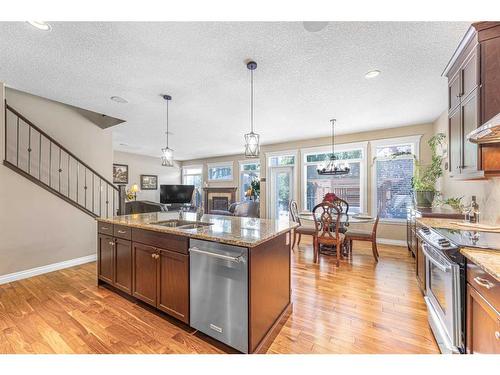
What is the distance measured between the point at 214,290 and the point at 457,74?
124 inches

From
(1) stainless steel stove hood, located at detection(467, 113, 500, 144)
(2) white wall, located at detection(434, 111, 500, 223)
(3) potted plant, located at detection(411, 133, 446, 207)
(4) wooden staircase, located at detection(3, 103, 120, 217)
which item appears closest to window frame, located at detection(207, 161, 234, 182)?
(4) wooden staircase, located at detection(3, 103, 120, 217)

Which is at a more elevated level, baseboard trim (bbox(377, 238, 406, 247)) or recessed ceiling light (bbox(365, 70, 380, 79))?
recessed ceiling light (bbox(365, 70, 380, 79))

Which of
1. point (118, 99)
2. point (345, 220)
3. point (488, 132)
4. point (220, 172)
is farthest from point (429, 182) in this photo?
point (220, 172)

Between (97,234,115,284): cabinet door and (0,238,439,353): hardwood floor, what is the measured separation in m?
0.20

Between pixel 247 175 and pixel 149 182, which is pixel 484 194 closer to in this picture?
pixel 247 175

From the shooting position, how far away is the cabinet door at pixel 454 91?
2.22m

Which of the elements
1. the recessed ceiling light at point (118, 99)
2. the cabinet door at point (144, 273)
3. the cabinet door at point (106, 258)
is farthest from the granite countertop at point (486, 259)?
the recessed ceiling light at point (118, 99)

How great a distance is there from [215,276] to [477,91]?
8.78 ft

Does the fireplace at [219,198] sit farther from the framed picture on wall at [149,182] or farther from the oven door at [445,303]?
the oven door at [445,303]

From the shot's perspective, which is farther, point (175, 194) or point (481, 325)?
point (175, 194)

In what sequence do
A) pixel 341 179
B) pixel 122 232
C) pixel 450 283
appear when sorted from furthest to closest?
1. pixel 341 179
2. pixel 122 232
3. pixel 450 283

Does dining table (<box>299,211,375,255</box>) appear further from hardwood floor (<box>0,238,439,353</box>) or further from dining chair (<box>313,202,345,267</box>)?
hardwood floor (<box>0,238,439,353</box>)

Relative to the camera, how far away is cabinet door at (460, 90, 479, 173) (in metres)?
1.89

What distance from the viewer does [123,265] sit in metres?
2.48
